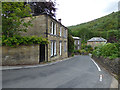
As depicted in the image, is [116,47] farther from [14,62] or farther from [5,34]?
[5,34]

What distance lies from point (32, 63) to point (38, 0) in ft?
42.6

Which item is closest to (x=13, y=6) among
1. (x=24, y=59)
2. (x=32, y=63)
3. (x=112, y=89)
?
(x=24, y=59)

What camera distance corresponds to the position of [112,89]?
171 inches

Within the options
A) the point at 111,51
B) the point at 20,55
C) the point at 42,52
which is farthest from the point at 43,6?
the point at 111,51

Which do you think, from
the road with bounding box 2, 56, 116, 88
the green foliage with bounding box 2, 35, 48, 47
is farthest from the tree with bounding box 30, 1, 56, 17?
the road with bounding box 2, 56, 116, 88

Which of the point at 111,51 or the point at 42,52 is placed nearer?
the point at 111,51

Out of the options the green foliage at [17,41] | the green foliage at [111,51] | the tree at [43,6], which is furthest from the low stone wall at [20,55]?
the tree at [43,6]

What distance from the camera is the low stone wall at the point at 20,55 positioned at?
31.8 feet

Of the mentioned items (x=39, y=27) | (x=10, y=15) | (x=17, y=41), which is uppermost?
(x=10, y=15)

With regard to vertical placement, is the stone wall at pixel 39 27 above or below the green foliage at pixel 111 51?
above

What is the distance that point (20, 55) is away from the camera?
391 inches

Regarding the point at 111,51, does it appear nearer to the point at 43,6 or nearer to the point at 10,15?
the point at 10,15

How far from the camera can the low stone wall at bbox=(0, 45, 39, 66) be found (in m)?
9.69

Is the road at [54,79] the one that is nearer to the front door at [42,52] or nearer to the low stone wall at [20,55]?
the low stone wall at [20,55]
